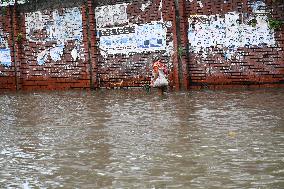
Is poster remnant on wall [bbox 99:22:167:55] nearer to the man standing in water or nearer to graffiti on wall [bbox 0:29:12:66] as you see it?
the man standing in water

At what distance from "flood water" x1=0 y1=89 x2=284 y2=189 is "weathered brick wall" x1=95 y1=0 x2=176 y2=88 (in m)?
4.08

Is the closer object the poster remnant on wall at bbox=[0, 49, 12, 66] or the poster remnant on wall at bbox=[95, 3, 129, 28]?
the poster remnant on wall at bbox=[95, 3, 129, 28]

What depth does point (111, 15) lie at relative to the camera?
16609 mm

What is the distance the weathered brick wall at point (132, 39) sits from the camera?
1595 centimetres

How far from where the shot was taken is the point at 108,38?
55.0 ft

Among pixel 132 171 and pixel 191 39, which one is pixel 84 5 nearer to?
pixel 191 39

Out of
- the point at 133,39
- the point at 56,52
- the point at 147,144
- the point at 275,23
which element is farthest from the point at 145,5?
the point at 147,144

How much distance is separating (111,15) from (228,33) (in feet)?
14.3

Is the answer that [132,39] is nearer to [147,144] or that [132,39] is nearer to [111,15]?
[111,15]

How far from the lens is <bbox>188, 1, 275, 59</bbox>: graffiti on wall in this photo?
580 inches

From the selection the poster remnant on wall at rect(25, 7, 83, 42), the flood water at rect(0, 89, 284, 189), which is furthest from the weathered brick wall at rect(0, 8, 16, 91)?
the flood water at rect(0, 89, 284, 189)

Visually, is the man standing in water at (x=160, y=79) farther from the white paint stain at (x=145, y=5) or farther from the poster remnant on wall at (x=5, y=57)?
the poster remnant on wall at (x=5, y=57)

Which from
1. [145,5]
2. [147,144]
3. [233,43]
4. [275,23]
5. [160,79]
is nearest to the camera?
[147,144]

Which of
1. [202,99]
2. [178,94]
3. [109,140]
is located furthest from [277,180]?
[178,94]
